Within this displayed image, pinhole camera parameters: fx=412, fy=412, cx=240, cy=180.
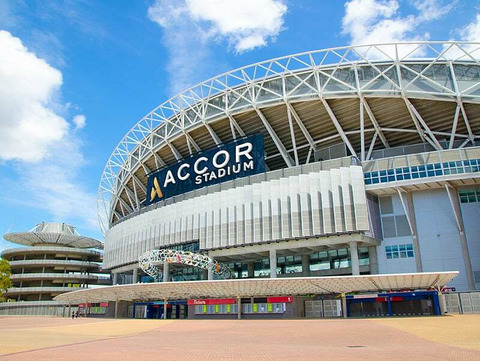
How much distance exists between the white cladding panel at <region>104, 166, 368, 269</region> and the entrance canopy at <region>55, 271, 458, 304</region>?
9261 mm

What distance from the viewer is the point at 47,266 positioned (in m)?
89.6

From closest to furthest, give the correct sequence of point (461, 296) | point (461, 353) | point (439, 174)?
1. point (461, 353)
2. point (461, 296)
3. point (439, 174)

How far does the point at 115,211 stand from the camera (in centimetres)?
8081

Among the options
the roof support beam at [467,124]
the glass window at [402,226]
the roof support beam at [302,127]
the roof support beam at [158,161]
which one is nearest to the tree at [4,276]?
the roof support beam at [158,161]

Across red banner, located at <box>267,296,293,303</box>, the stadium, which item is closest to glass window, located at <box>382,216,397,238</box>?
the stadium

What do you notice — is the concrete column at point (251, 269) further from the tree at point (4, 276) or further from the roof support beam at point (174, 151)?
the tree at point (4, 276)

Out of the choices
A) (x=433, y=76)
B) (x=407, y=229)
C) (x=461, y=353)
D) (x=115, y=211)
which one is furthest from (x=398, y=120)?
(x=115, y=211)

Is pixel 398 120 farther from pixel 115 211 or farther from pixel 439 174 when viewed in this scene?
pixel 115 211

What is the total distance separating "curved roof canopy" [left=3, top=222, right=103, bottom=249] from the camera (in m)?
89.9

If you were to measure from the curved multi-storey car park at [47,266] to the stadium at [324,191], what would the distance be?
31.7m

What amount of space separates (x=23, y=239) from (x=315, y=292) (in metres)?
76.5

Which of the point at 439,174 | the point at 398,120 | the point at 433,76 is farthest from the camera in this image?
the point at 398,120

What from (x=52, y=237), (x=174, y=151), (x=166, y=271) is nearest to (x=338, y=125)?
(x=174, y=151)

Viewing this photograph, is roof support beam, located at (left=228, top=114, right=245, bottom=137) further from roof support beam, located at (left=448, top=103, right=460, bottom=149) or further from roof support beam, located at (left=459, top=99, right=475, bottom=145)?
roof support beam, located at (left=459, top=99, right=475, bottom=145)
